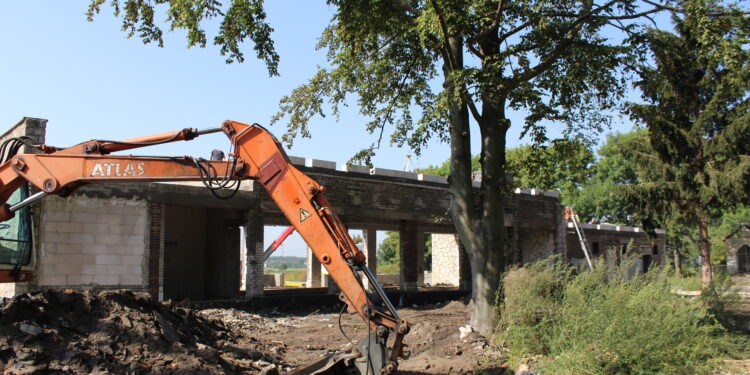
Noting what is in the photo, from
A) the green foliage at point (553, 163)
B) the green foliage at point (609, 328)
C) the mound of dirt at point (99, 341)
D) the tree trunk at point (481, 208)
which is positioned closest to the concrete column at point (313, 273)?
the green foliage at point (553, 163)

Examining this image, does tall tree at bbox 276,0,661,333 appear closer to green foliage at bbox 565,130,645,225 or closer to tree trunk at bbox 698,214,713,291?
tree trunk at bbox 698,214,713,291

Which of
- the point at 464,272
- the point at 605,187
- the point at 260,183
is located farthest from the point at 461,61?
the point at 605,187

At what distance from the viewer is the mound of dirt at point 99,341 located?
7137mm

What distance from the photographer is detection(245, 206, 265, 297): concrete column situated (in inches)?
710

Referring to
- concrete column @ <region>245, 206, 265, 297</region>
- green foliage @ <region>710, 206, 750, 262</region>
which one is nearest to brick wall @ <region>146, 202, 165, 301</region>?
concrete column @ <region>245, 206, 265, 297</region>

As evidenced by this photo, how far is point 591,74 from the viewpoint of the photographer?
11930 millimetres

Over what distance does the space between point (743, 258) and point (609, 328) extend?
57.1m

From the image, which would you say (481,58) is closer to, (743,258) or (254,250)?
(254,250)

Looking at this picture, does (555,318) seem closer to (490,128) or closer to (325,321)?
(490,128)

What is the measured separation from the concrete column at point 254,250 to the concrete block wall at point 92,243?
3.09 m

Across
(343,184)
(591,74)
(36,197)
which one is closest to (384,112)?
(591,74)

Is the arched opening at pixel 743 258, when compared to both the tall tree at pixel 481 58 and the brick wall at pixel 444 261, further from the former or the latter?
the tall tree at pixel 481 58

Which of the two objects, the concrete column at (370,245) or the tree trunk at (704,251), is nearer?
the tree trunk at (704,251)

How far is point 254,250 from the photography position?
720 inches
